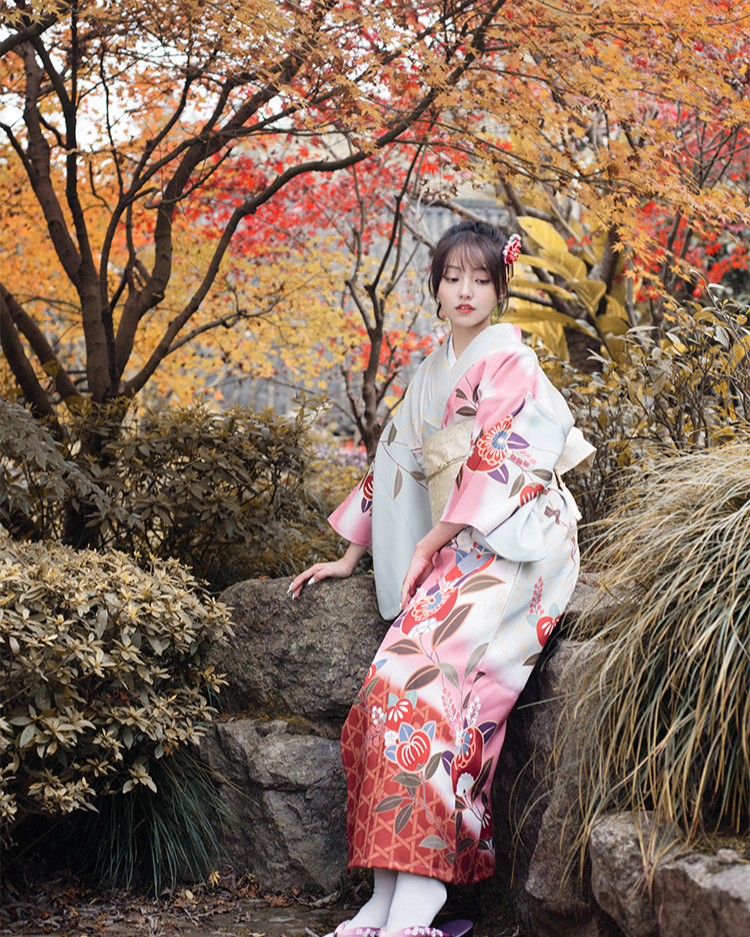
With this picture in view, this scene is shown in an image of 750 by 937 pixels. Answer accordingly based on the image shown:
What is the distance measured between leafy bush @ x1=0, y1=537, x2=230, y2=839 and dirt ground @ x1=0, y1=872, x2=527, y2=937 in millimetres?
285

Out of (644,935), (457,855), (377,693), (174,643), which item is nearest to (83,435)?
(174,643)

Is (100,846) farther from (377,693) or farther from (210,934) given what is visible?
(377,693)

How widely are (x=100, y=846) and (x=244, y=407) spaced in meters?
2.09

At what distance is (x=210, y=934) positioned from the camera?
2.41 m

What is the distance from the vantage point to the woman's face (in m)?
2.61

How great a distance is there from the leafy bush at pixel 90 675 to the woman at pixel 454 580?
634 mm

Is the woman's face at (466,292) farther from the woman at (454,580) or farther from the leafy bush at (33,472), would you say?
the leafy bush at (33,472)

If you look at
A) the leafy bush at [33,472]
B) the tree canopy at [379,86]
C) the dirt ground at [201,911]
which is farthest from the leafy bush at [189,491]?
the dirt ground at [201,911]

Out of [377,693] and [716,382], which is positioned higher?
[716,382]

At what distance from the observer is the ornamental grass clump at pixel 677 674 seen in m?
1.73

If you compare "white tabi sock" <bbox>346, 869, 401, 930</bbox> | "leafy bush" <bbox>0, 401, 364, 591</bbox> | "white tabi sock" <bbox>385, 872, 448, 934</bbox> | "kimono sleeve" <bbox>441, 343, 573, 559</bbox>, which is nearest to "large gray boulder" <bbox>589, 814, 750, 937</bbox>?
"white tabi sock" <bbox>385, 872, 448, 934</bbox>

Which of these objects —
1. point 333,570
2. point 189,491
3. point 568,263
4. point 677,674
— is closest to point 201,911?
point 333,570

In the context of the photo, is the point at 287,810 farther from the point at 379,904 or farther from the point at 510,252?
the point at 510,252

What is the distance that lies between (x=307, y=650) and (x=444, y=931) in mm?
998
